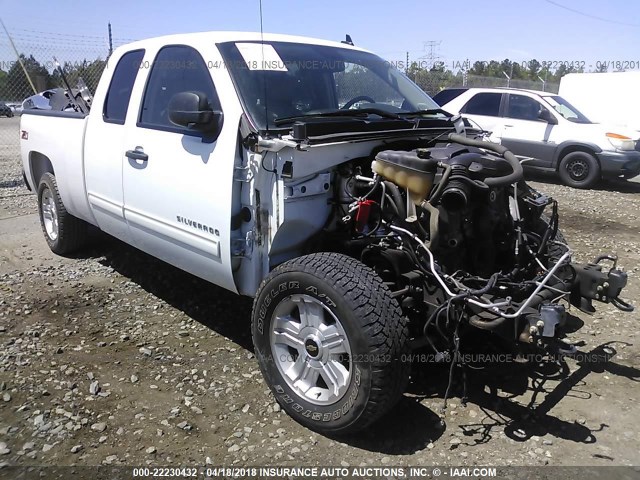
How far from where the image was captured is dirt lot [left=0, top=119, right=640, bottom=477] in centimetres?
285

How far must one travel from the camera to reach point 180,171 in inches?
141

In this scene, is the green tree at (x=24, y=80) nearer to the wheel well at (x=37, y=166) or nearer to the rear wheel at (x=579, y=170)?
the wheel well at (x=37, y=166)

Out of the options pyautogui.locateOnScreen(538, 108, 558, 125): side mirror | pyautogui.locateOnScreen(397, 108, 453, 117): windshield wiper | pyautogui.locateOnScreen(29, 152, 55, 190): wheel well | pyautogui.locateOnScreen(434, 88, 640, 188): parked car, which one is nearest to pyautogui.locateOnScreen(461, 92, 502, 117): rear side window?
pyautogui.locateOnScreen(434, 88, 640, 188): parked car

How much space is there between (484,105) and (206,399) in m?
9.96

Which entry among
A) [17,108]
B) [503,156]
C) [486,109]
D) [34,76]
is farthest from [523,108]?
[34,76]

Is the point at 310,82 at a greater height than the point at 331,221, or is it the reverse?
the point at 310,82

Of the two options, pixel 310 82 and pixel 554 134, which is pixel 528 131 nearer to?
pixel 554 134

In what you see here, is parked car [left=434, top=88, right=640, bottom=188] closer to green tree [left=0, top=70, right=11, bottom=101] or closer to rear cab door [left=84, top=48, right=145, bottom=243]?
rear cab door [left=84, top=48, right=145, bottom=243]

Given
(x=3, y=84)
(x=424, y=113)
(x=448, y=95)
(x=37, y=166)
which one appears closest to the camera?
(x=424, y=113)

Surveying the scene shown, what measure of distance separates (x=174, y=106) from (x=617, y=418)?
3229mm

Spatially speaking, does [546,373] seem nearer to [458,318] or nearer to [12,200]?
[458,318]

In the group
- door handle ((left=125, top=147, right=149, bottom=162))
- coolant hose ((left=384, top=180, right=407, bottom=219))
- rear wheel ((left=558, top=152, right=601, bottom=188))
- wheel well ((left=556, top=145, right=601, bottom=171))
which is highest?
door handle ((left=125, top=147, right=149, bottom=162))

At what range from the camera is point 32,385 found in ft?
11.2

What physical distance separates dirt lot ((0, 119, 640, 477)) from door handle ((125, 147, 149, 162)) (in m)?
1.32
